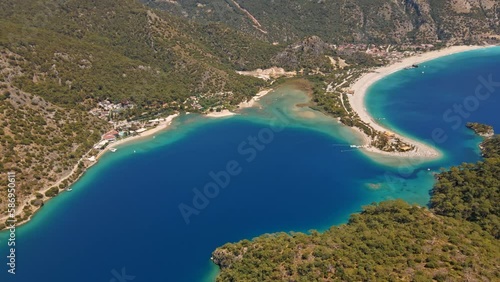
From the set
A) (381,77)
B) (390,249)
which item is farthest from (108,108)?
(381,77)

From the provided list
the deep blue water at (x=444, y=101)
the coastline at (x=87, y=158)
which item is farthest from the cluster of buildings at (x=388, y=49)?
the coastline at (x=87, y=158)

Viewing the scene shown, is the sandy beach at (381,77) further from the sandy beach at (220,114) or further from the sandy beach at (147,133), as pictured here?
the sandy beach at (147,133)

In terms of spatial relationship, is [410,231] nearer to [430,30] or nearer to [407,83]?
[407,83]

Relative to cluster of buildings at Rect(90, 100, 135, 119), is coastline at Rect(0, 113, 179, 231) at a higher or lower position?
lower

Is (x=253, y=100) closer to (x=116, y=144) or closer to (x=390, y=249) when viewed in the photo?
(x=116, y=144)

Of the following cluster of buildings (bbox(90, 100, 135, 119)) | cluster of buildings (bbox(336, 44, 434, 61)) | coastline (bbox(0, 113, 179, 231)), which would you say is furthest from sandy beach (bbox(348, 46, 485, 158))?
cluster of buildings (bbox(90, 100, 135, 119))

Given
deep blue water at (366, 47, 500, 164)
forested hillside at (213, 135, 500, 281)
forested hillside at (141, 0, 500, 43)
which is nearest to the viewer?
forested hillside at (213, 135, 500, 281)

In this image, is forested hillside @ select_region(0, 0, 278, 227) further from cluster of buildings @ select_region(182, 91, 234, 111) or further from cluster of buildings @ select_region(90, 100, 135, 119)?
cluster of buildings @ select_region(90, 100, 135, 119)
